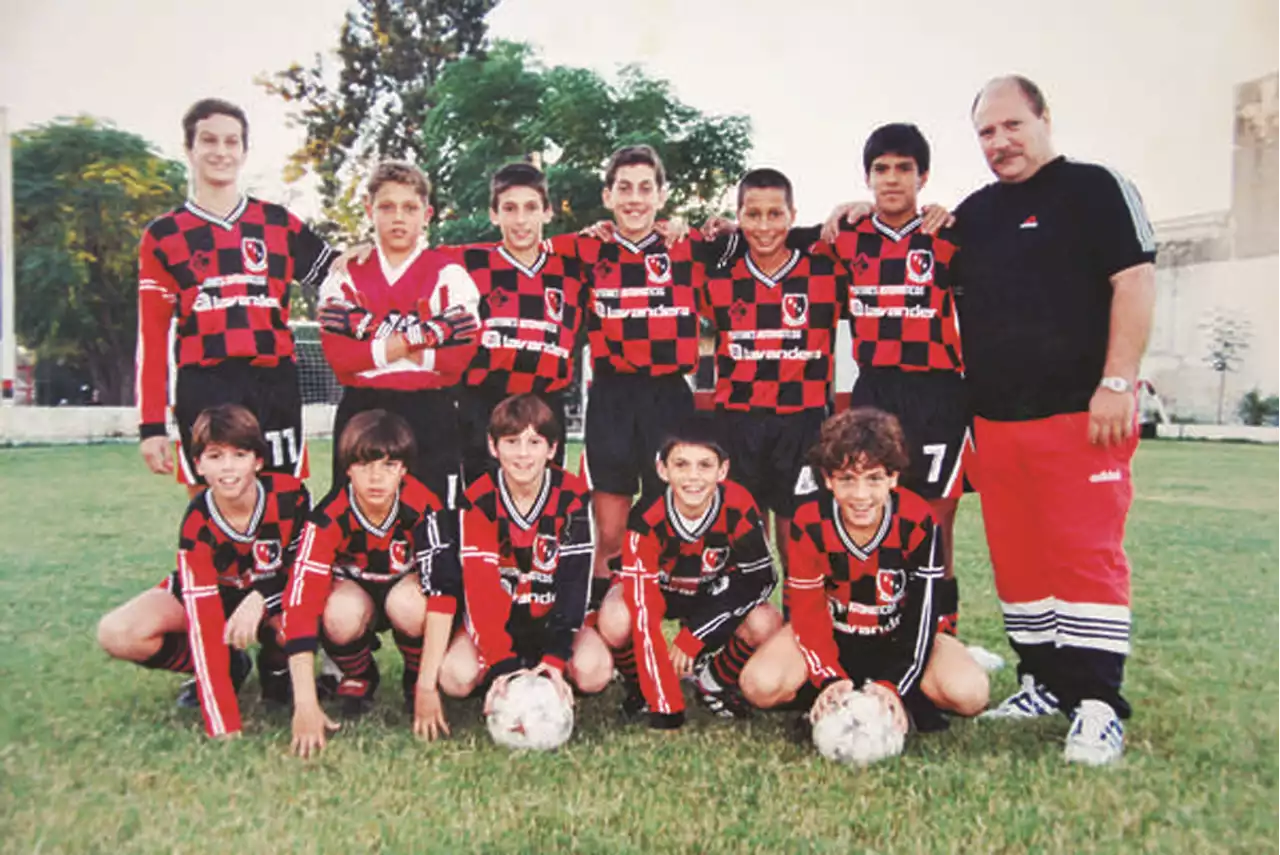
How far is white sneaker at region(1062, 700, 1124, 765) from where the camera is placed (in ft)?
7.20

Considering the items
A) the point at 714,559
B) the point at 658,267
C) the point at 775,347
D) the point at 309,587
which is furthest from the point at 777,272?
the point at 309,587

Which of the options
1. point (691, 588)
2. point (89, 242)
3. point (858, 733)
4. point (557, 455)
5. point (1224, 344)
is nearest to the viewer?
point (858, 733)

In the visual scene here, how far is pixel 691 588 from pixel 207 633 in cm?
123

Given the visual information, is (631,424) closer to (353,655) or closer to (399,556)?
(399,556)

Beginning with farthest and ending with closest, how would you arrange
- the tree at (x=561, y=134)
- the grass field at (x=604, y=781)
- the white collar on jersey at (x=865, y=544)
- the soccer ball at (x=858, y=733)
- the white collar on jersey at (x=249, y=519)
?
the tree at (x=561, y=134) < the white collar on jersey at (x=249, y=519) < the white collar on jersey at (x=865, y=544) < the soccer ball at (x=858, y=733) < the grass field at (x=604, y=781)

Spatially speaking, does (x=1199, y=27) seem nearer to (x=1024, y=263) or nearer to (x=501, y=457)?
(x=1024, y=263)

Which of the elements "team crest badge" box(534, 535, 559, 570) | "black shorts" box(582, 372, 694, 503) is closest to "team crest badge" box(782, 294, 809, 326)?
"black shorts" box(582, 372, 694, 503)

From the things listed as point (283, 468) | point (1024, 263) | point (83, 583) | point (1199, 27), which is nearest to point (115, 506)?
point (83, 583)

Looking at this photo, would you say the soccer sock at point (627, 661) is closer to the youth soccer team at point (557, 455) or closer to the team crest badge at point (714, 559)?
the youth soccer team at point (557, 455)

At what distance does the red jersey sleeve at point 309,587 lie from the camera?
2387 millimetres

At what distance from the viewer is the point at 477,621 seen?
2486 millimetres

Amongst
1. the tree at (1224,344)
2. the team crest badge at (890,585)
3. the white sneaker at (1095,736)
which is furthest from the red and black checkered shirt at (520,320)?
the tree at (1224,344)

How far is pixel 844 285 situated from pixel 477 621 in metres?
1.46

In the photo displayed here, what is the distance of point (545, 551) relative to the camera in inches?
102
